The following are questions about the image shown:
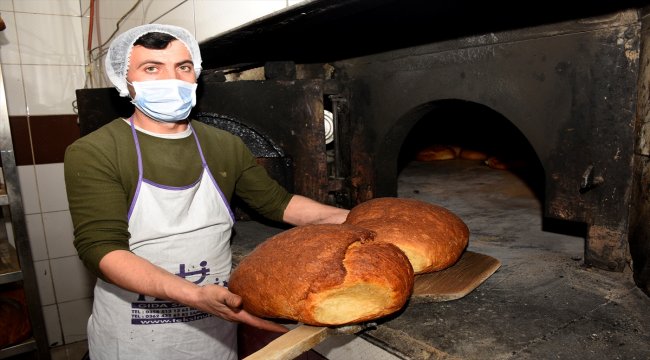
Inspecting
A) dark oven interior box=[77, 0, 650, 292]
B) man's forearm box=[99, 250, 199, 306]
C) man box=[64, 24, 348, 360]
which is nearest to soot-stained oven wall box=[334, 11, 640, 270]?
dark oven interior box=[77, 0, 650, 292]

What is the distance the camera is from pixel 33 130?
12.6 ft

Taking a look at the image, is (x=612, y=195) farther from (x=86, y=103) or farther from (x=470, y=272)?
(x=86, y=103)

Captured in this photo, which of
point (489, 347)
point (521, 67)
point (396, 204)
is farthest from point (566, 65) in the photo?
point (489, 347)

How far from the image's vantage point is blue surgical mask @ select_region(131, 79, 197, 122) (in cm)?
156

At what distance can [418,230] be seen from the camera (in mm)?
1263

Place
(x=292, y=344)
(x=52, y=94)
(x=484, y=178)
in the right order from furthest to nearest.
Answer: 1. (x=52, y=94)
2. (x=484, y=178)
3. (x=292, y=344)

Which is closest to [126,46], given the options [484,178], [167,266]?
[167,266]

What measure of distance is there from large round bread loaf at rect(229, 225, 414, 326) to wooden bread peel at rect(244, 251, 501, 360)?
0.03 m

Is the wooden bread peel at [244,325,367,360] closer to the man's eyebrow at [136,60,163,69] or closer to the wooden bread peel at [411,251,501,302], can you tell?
the wooden bread peel at [411,251,501,302]

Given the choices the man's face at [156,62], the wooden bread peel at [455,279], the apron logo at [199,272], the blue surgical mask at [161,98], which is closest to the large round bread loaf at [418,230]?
the wooden bread peel at [455,279]

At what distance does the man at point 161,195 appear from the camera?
140 cm

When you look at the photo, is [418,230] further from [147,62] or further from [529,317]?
[147,62]

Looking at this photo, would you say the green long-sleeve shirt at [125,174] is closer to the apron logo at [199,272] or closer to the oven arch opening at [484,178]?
the apron logo at [199,272]

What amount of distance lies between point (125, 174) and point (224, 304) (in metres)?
0.71
